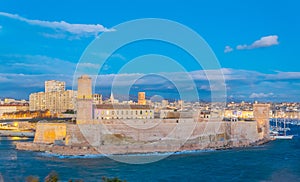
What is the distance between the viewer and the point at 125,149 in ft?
49.1

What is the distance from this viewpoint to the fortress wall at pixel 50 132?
1702 centimetres

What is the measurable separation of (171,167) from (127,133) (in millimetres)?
4016

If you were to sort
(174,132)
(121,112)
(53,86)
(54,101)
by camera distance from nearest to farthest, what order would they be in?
(174,132) → (121,112) → (54,101) → (53,86)

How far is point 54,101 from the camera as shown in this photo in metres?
44.1

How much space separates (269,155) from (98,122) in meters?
6.37

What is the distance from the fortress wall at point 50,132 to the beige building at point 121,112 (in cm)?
170

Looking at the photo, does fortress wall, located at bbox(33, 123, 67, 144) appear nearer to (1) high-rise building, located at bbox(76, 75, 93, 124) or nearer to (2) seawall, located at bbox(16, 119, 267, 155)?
(2) seawall, located at bbox(16, 119, 267, 155)

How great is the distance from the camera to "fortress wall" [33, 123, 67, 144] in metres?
17.0

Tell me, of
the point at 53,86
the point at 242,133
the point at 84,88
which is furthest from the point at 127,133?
the point at 53,86

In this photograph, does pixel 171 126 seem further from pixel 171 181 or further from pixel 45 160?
pixel 171 181

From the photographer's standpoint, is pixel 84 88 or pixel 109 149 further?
pixel 84 88

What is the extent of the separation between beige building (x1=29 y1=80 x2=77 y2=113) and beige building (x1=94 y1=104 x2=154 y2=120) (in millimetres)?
21975

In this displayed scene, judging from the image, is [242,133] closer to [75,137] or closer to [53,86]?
[75,137]

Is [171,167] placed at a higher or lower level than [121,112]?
lower
